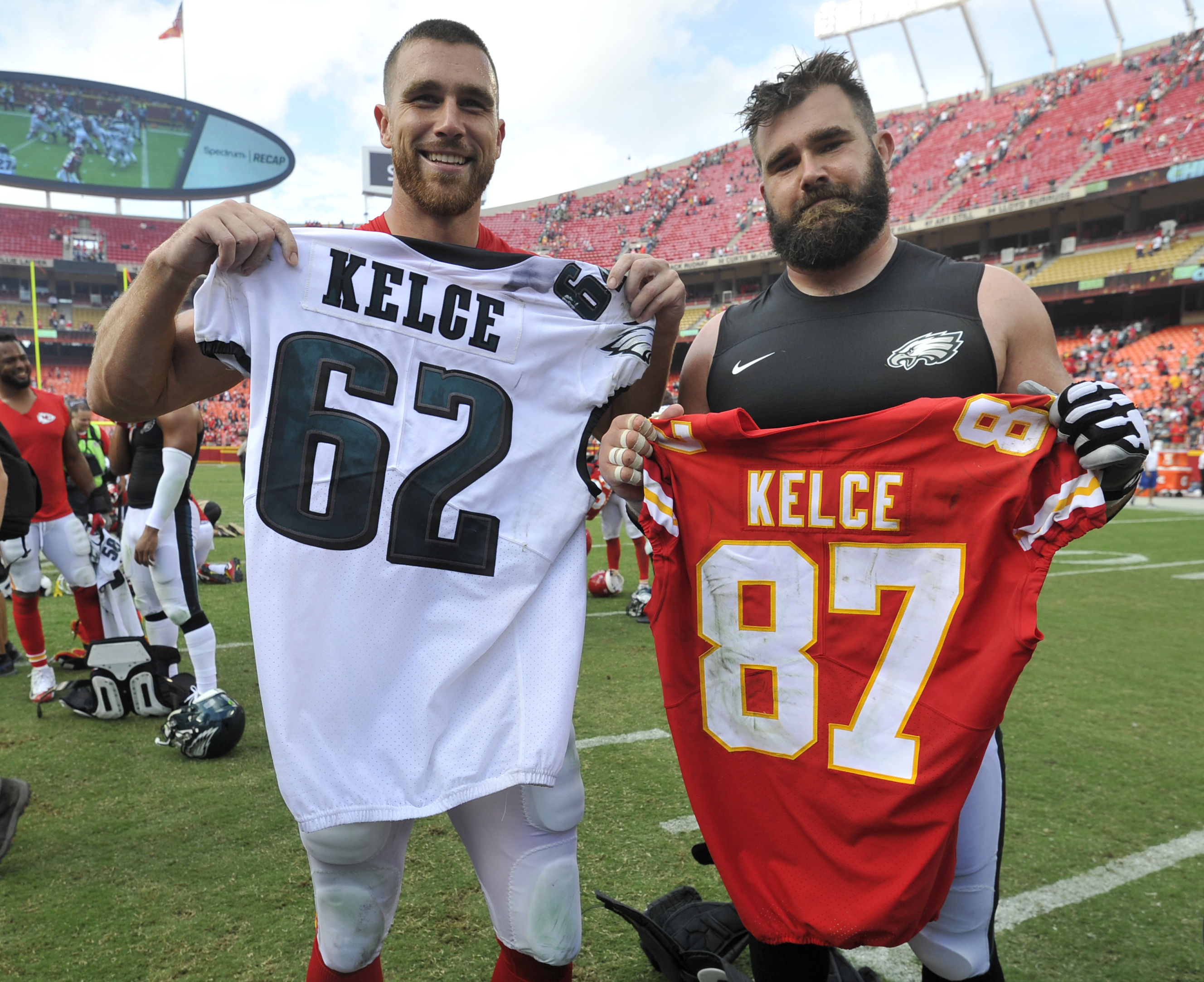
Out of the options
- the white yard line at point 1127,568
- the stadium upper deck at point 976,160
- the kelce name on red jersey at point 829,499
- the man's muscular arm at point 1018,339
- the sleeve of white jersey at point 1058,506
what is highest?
the stadium upper deck at point 976,160

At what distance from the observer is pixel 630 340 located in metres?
1.96

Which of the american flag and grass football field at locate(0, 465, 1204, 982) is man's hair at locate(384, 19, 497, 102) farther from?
the american flag

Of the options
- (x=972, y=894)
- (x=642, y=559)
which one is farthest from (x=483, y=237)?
(x=642, y=559)

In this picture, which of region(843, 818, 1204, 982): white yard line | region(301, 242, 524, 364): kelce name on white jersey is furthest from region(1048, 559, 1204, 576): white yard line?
region(301, 242, 524, 364): kelce name on white jersey

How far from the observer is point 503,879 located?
5.65 ft

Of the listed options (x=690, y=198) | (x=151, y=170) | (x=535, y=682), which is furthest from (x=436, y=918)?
(x=151, y=170)

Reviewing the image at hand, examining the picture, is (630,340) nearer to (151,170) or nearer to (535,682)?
(535,682)

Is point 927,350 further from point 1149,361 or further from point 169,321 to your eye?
point 1149,361

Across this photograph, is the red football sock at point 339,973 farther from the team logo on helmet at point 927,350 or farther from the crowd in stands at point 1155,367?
the crowd in stands at point 1155,367

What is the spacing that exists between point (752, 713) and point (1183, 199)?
32861 mm

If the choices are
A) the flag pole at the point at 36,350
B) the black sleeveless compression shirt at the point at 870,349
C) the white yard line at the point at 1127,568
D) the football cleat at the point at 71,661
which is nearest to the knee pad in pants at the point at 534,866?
the black sleeveless compression shirt at the point at 870,349

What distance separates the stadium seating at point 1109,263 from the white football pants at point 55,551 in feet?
95.7

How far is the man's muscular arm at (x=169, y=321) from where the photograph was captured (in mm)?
1593

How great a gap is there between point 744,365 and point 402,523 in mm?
902
